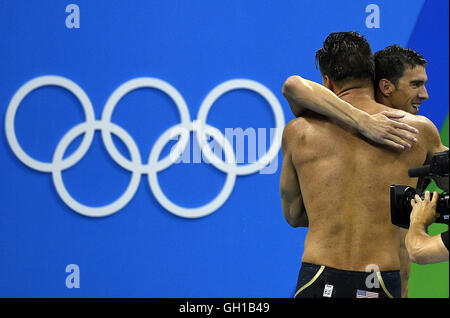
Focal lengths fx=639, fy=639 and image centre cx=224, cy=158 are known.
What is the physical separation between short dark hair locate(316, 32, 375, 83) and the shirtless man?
0.59ft

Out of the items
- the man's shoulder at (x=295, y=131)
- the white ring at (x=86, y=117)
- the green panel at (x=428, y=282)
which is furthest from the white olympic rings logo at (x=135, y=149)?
the man's shoulder at (x=295, y=131)

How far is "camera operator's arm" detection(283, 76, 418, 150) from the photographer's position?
3.09 m

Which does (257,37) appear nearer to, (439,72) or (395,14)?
(395,14)

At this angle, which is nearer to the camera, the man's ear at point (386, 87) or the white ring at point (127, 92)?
the man's ear at point (386, 87)

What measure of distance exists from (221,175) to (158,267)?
3.60 feet

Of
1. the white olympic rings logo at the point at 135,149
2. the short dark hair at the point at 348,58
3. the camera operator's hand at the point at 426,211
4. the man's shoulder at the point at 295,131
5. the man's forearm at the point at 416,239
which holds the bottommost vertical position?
the man's forearm at the point at 416,239

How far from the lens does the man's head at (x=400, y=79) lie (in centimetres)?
359

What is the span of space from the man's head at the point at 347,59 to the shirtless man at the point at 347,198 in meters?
0.18

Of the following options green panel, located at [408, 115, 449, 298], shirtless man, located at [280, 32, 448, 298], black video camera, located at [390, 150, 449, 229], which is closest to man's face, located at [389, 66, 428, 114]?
shirtless man, located at [280, 32, 448, 298]

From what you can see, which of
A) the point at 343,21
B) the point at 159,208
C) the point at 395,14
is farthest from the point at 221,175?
the point at 395,14

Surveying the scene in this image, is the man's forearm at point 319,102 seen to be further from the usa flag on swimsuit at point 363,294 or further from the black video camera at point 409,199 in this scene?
the usa flag on swimsuit at point 363,294

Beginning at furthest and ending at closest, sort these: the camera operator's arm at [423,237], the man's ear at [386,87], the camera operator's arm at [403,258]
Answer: the man's ear at [386,87], the camera operator's arm at [403,258], the camera operator's arm at [423,237]

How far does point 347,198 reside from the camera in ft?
10.3

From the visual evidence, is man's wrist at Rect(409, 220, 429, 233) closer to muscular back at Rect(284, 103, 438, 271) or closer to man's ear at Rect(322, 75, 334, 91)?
muscular back at Rect(284, 103, 438, 271)
